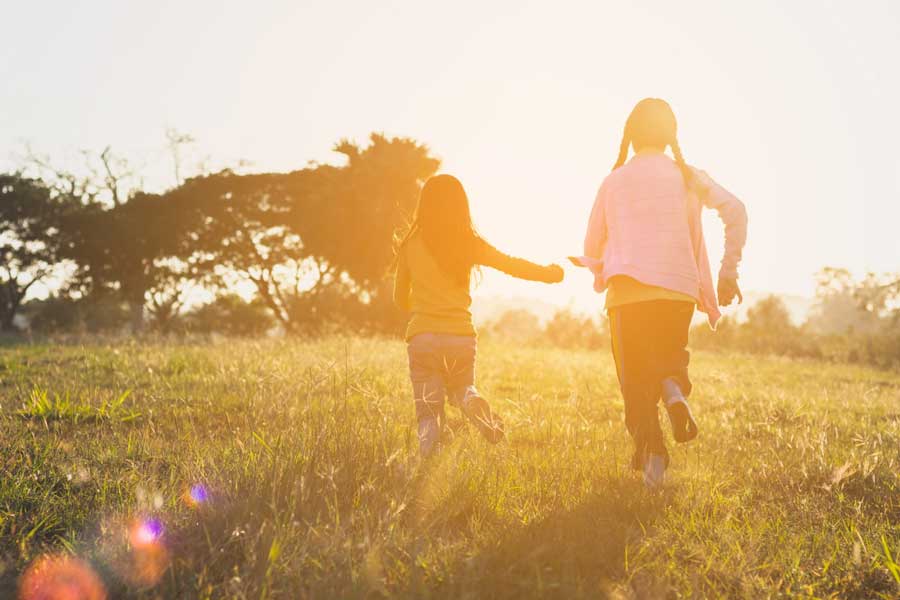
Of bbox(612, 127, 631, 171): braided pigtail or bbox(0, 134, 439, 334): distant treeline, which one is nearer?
bbox(612, 127, 631, 171): braided pigtail

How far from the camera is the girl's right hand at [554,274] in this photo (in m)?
3.91

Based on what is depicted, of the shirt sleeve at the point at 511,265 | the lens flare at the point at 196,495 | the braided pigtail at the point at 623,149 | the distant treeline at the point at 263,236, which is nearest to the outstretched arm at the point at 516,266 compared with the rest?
the shirt sleeve at the point at 511,265

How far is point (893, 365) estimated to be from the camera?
1505cm

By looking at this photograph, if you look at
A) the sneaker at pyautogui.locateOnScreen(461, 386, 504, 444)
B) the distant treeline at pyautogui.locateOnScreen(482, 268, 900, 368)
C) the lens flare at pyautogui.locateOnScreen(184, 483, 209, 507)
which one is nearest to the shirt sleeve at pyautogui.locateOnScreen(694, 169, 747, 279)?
the sneaker at pyautogui.locateOnScreen(461, 386, 504, 444)

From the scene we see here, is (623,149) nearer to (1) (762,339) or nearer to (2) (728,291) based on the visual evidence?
(2) (728,291)

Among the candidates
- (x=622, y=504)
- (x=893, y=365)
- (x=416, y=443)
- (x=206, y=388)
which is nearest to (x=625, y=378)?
(x=622, y=504)

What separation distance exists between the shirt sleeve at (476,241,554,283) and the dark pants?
2.00 ft

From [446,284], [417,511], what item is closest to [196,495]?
[417,511]

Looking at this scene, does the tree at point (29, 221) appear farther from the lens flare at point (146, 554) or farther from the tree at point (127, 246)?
the lens flare at point (146, 554)

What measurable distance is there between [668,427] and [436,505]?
2.83 metres

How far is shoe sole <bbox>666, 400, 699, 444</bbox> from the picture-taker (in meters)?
3.17

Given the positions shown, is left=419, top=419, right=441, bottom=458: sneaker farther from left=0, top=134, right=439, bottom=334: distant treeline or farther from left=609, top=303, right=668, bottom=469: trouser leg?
left=0, top=134, right=439, bottom=334: distant treeline

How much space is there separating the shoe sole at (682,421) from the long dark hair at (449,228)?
1.58m

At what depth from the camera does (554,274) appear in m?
3.93
